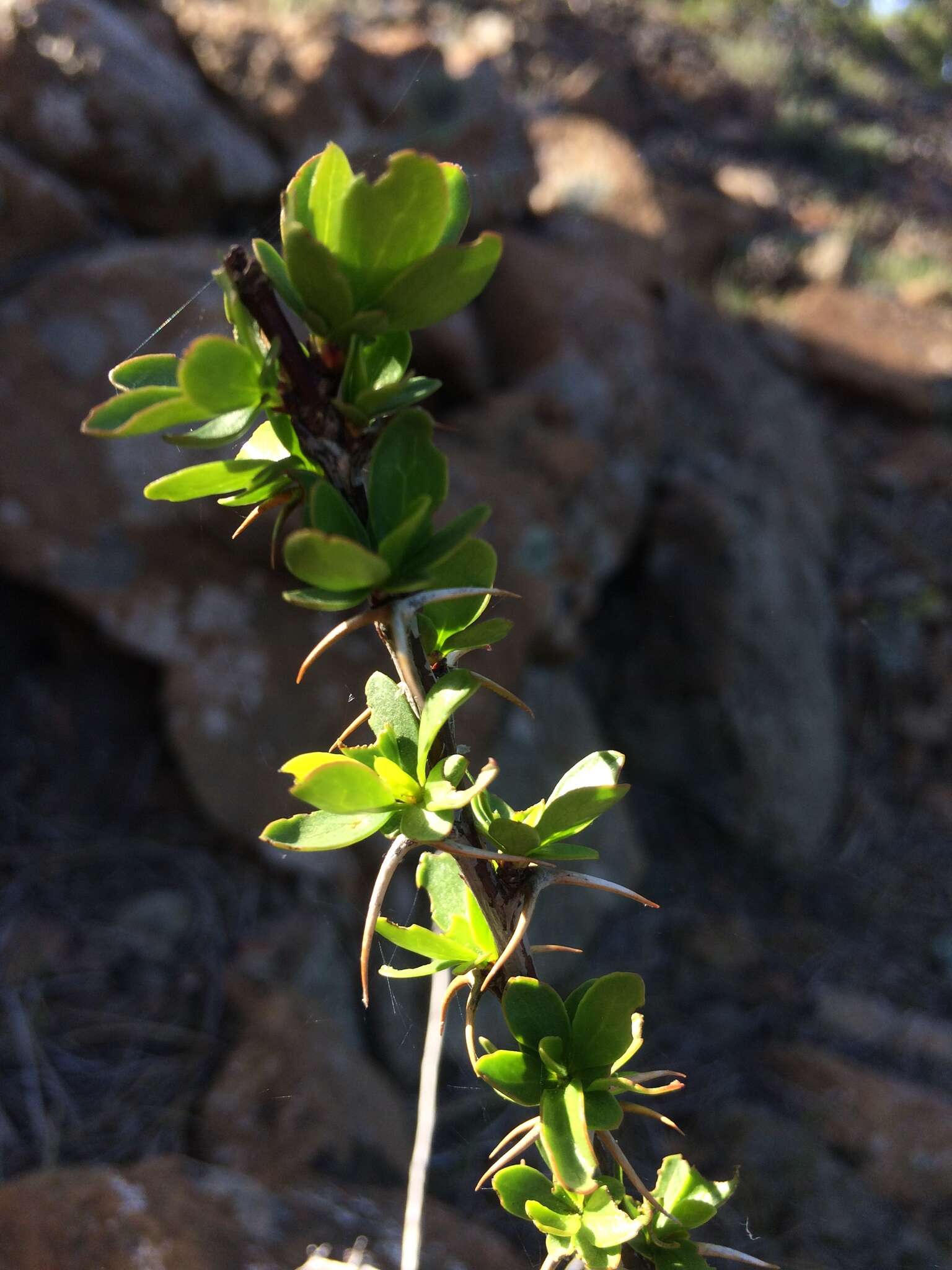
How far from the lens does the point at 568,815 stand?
1.54 feet

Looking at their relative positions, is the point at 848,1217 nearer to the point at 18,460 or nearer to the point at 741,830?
the point at 741,830

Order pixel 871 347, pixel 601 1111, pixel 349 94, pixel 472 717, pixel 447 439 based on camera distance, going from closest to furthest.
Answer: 1. pixel 601 1111
2. pixel 472 717
3. pixel 447 439
4. pixel 349 94
5. pixel 871 347

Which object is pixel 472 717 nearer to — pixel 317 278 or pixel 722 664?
pixel 722 664

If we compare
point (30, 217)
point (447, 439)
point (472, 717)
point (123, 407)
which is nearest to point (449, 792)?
point (123, 407)

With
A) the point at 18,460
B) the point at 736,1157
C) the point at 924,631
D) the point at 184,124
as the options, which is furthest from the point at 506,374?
the point at 736,1157

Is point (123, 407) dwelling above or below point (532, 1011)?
above

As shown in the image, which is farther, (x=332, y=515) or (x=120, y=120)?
(x=120, y=120)

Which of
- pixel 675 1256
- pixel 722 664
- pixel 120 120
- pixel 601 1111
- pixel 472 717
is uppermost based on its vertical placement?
pixel 120 120

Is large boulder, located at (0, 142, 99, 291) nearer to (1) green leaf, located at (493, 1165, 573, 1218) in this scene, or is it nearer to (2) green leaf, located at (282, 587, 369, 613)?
(2) green leaf, located at (282, 587, 369, 613)

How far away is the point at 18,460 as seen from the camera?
6.90ft

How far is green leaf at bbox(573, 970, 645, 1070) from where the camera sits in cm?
47

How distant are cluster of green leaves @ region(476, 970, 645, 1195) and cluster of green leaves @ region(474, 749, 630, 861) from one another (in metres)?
0.06

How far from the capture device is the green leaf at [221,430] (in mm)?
395

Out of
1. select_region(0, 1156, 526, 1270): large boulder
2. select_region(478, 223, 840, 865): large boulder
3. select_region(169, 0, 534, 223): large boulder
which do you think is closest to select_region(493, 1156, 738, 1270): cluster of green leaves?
select_region(0, 1156, 526, 1270): large boulder
